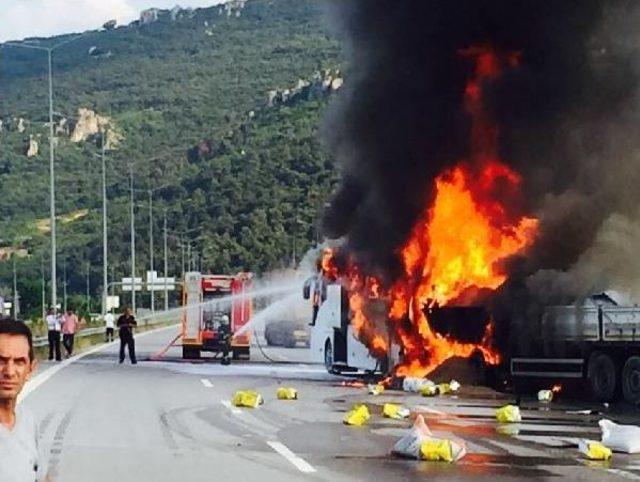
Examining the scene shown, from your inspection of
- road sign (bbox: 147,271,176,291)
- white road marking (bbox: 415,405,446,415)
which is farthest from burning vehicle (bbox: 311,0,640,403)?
road sign (bbox: 147,271,176,291)

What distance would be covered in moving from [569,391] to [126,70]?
17035cm

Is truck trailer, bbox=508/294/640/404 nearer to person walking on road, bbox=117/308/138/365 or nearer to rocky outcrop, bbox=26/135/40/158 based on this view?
person walking on road, bbox=117/308/138/365

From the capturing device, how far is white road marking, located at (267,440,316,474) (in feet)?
45.4

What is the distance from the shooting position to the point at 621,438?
15.7m

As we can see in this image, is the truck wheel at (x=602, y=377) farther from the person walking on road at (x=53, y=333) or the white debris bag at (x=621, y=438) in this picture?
the person walking on road at (x=53, y=333)

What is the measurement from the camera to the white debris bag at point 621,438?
50.9ft

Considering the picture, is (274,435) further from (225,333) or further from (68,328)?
(68,328)

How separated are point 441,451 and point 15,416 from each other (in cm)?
1060

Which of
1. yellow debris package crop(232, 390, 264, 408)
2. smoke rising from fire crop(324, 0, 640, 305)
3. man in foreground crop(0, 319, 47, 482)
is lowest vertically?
yellow debris package crop(232, 390, 264, 408)

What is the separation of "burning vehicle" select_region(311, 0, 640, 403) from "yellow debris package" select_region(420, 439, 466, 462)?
40.0ft

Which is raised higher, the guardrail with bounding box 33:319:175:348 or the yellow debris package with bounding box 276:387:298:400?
the guardrail with bounding box 33:319:175:348

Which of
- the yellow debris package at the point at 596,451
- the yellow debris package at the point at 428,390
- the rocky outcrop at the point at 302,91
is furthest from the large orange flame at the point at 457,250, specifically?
the rocky outcrop at the point at 302,91

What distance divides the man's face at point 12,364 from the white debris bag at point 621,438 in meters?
12.0

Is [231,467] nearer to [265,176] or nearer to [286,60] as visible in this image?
[265,176]
